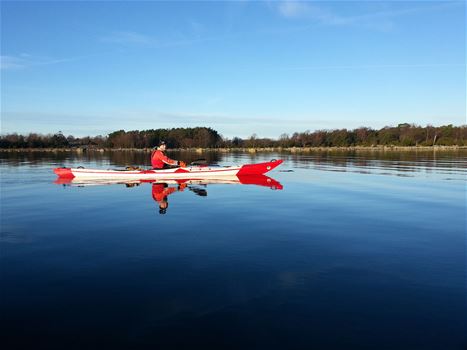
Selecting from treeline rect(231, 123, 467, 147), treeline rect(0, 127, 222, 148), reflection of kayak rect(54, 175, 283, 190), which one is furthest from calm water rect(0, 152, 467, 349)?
treeline rect(0, 127, 222, 148)

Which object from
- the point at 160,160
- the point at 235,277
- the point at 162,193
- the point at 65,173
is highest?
the point at 160,160

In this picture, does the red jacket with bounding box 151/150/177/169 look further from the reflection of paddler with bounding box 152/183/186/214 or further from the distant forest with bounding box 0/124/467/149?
the distant forest with bounding box 0/124/467/149

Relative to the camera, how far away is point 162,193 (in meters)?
18.3

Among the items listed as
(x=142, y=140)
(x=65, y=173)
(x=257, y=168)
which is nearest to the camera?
(x=65, y=173)

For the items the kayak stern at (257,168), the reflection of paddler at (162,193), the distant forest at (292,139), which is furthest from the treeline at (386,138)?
the reflection of paddler at (162,193)

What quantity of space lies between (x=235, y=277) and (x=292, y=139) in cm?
13033

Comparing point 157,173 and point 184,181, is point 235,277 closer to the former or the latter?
point 184,181

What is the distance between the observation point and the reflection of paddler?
14453 mm

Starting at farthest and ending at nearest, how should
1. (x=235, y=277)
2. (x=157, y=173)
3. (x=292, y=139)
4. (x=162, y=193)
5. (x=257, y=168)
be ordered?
1. (x=292, y=139)
2. (x=257, y=168)
3. (x=157, y=173)
4. (x=162, y=193)
5. (x=235, y=277)

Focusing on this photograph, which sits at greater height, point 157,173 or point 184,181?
point 157,173

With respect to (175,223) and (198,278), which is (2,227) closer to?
(175,223)

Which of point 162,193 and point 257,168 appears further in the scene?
point 257,168

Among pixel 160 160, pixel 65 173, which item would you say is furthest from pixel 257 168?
pixel 65 173

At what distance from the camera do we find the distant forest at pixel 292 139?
106 meters
